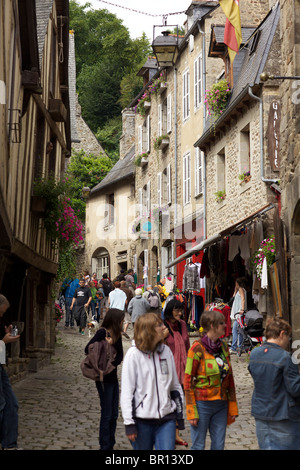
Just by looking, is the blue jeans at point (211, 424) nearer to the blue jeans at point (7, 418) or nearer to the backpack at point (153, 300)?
the blue jeans at point (7, 418)

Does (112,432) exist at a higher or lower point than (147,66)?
lower

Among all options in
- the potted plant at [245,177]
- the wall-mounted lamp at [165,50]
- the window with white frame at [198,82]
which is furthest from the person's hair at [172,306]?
the wall-mounted lamp at [165,50]

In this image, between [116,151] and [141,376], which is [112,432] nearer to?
[141,376]

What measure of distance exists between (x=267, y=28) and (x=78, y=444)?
1153cm

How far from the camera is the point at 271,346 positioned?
471 cm

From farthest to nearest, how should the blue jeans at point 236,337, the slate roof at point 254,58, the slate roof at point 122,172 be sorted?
the slate roof at point 122,172 → the slate roof at point 254,58 → the blue jeans at point 236,337

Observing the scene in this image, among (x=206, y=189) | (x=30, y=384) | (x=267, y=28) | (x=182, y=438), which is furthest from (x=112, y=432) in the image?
(x=206, y=189)

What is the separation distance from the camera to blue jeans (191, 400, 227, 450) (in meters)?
5.02

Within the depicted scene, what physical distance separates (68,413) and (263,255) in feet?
16.3

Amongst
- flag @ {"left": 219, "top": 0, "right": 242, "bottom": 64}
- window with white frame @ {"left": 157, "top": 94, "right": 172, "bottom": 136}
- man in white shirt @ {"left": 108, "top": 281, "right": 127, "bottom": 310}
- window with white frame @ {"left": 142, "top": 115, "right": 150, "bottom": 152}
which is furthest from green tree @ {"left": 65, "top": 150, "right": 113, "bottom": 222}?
flag @ {"left": 219, "top": 0, "right": 242, "bottom": 64}

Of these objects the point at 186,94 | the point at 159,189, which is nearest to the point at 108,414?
the point at 186,94

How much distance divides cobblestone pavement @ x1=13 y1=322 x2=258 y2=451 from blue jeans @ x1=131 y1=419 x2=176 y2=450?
6.99 feet

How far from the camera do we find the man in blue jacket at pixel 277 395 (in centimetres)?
455

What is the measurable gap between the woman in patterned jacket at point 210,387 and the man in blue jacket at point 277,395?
1.42ft
